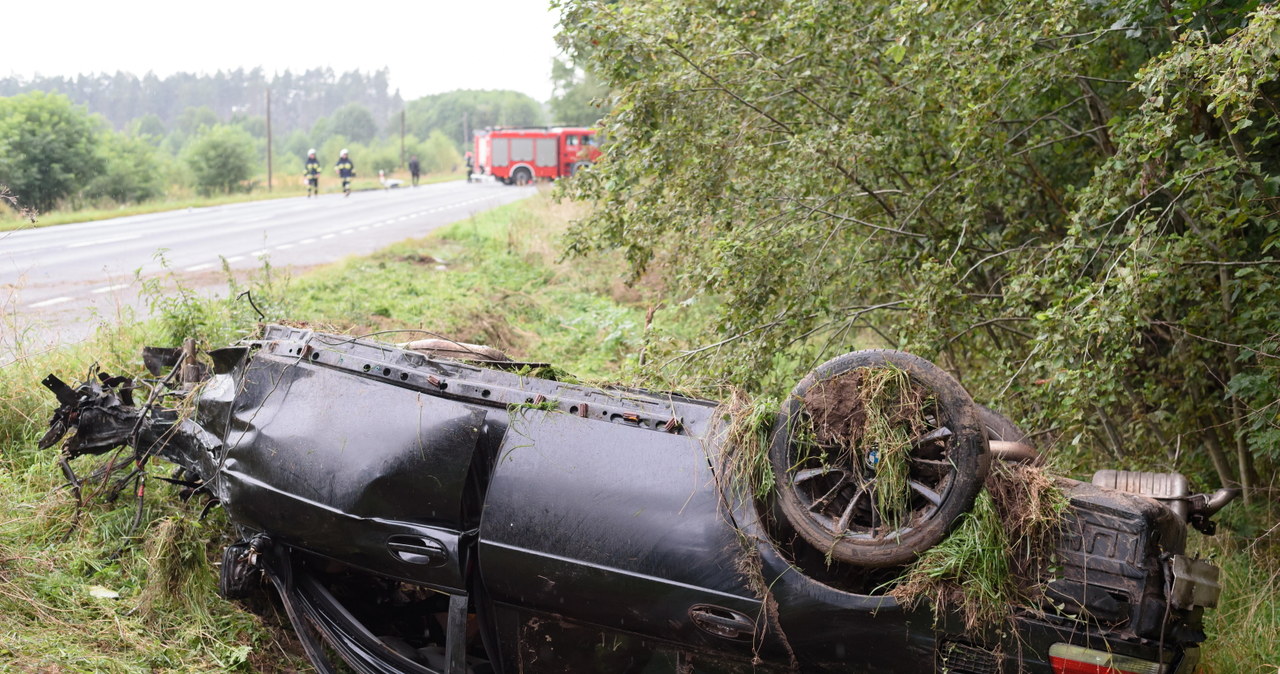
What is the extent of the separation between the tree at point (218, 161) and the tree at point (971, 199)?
36.7m

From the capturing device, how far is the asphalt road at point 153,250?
7160 millimetres

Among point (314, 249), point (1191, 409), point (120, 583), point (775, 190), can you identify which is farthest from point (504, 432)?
point (314, 249)

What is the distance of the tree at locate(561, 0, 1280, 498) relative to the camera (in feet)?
14.6

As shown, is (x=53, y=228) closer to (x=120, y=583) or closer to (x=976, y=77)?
(x=120, y=583)

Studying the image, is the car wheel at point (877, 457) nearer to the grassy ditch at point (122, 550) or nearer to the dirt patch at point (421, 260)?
the grassy ditch at point (122, 550)

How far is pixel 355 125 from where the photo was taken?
3994 inches

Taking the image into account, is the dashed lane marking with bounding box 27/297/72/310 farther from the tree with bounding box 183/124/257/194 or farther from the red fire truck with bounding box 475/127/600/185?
the red fire truck with bounding box 475/127/600/185

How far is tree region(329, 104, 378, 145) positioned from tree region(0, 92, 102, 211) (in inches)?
2923

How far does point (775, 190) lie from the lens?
614 cm

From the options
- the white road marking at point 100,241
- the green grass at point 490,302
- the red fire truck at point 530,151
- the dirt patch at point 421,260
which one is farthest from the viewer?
the red fire truck at point 530,151

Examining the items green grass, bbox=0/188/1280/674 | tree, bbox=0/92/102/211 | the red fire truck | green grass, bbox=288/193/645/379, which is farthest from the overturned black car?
the red fire truck

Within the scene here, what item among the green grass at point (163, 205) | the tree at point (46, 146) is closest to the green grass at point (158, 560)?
the green grass at point (163, 205)

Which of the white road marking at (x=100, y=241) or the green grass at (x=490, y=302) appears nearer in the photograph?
the green grass at (x=490, y=302)

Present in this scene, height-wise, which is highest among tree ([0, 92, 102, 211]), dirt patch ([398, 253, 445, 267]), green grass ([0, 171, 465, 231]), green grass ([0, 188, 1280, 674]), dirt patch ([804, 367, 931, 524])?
tree ([0, 92, 102, 211])
